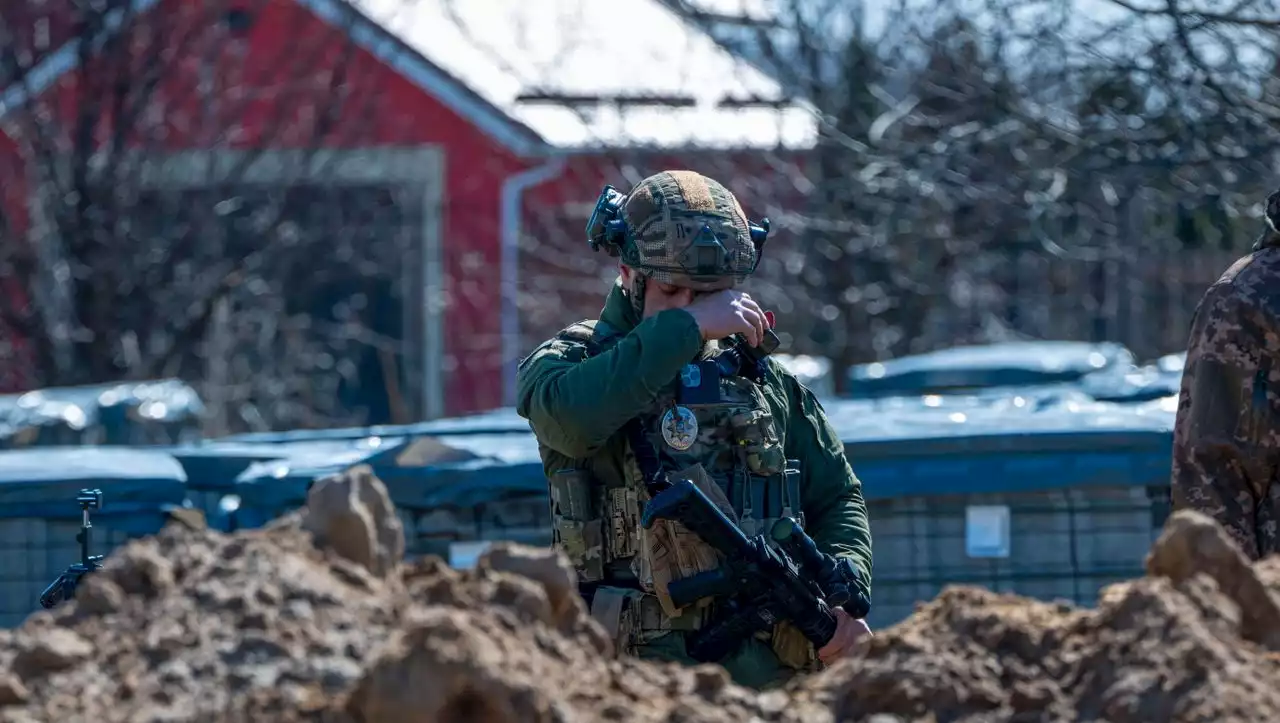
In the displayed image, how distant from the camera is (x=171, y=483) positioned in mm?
6707

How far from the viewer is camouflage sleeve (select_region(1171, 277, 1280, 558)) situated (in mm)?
4195

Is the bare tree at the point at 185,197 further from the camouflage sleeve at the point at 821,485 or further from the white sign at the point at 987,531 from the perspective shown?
Result: the camouflage sleeve at the point at 821,485

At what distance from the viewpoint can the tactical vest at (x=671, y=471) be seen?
408 cm

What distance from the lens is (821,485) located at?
427 centimetres

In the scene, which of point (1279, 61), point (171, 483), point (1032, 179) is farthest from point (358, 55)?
point (171, 483)

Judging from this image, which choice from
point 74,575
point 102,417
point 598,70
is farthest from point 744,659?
point 598,70

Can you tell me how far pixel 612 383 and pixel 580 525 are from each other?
1.12 feet

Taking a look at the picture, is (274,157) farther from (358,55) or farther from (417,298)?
(417,298)

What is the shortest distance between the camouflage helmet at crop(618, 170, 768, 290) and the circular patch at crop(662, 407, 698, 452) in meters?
0.26

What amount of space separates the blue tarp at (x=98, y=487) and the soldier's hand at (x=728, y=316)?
3.13 m

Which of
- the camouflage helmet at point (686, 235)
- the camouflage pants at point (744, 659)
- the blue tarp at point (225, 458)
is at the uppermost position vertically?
the camouflage helmet at point (686, 235)

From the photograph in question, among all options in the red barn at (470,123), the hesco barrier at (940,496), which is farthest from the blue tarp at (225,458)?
the red barn at (470,123)

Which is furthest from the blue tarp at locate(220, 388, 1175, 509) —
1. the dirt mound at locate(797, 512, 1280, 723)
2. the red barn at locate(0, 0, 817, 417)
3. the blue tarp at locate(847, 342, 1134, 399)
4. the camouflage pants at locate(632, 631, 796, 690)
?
the red barn at locate(0, 0, 817, 417)

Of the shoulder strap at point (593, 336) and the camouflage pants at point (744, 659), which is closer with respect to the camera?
the camouflage pants at point (744, 659)
